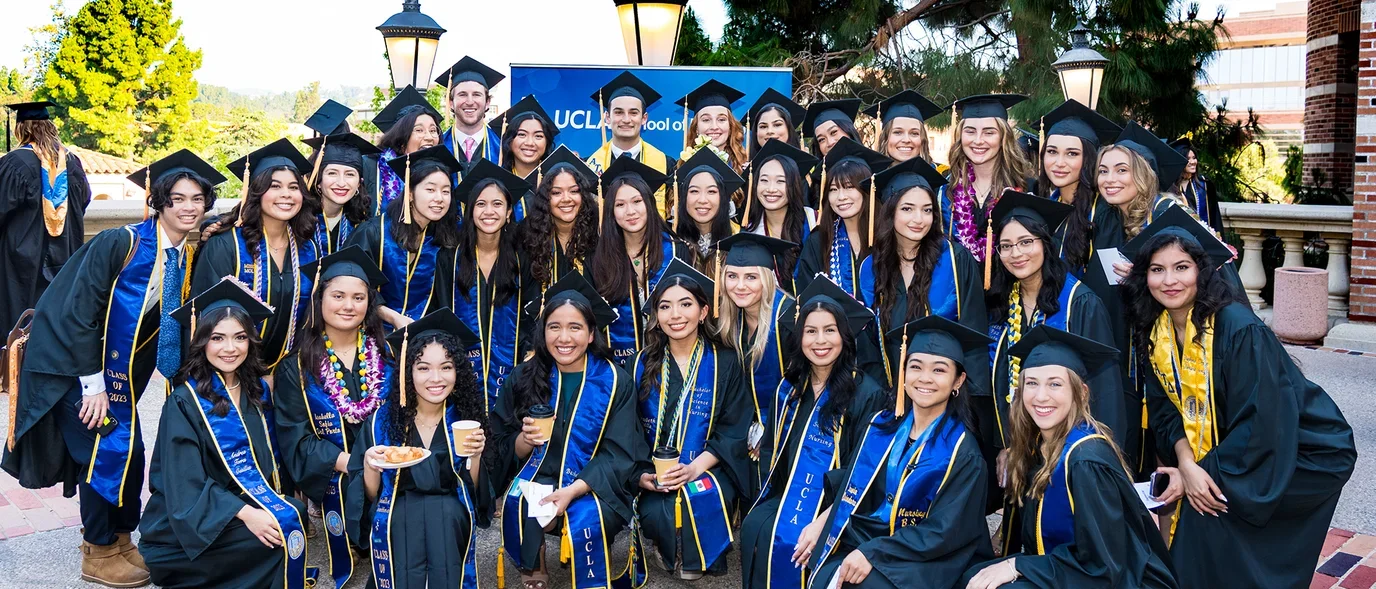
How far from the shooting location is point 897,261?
197 inches

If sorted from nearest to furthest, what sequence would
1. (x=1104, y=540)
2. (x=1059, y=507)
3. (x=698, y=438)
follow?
(x=1104, y=540) < (x=1059, y=507) < (x=698, y=438)

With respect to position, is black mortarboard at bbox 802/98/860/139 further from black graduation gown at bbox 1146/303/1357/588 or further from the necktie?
the necktie

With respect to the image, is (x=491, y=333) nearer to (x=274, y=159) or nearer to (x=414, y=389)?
(x=414, y=389)

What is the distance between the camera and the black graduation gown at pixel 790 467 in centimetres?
439

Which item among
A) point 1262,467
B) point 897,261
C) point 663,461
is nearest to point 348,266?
point 663,461

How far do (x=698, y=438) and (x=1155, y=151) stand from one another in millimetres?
2451

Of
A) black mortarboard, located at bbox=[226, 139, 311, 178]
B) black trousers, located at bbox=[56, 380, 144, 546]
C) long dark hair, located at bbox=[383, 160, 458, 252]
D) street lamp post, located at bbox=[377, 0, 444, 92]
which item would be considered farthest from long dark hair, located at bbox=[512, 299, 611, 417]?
street lamp post, located at bbox=[377, 0, 444, 92]

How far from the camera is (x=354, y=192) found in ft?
18.5

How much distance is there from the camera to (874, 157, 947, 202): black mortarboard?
16.2 ft

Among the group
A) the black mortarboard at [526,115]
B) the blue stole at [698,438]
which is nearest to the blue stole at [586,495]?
the blue stole at [698,438]

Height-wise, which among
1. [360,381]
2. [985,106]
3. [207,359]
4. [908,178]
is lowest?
[360,381]

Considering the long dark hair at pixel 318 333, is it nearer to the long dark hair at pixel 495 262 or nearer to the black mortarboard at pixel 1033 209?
the long dark hair at pixel 495 262

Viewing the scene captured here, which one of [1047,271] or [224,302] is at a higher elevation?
[1047,271]

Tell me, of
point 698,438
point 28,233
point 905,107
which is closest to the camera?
point 698,438
